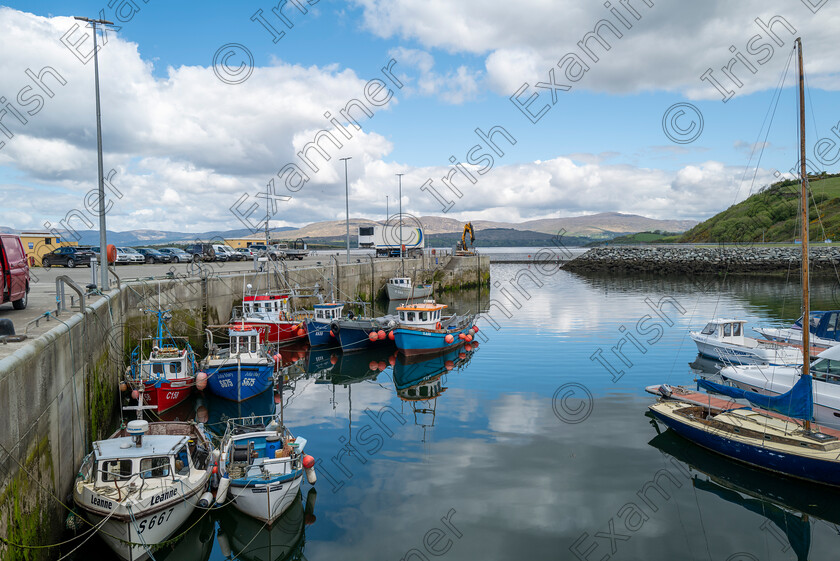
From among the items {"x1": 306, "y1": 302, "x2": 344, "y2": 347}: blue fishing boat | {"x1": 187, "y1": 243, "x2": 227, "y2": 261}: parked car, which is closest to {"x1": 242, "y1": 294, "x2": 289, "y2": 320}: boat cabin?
{"x1": 306, "y1": 302, "x2": 344, "y2": 347}: blue fishing boat

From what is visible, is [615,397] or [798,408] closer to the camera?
[798,408]

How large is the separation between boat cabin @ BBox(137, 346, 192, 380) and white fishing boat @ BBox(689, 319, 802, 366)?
20952 mm

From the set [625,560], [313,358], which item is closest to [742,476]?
[625,560]

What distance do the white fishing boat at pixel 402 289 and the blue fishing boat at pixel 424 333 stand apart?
22148mm

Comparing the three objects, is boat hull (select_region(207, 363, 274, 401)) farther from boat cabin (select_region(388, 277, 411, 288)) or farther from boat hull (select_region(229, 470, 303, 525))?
boat cabin (select_region(388, 277, 411, 288))

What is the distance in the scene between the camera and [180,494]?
1070 centimetres

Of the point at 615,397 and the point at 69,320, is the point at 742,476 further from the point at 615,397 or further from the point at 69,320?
the point at 69,320

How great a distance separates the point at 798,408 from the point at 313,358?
21.2 meters

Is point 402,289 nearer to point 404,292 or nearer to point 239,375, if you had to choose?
point 404,292

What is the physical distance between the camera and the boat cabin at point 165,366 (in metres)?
18.8

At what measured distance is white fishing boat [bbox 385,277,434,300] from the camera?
53.8m

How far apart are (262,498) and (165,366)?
951 centimetres

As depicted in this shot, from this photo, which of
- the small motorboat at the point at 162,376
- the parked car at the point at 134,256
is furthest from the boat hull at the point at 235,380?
the parked car at the point at 134,256

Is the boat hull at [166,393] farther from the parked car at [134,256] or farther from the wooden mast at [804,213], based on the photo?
the parked car at [134,256]
